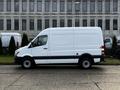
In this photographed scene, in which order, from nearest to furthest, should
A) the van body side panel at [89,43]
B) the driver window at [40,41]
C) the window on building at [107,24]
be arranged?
the van body side panel at [89,43], the driver window at [40,41], the window on building at [107,24]

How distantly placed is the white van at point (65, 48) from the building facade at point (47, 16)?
68.0 metres

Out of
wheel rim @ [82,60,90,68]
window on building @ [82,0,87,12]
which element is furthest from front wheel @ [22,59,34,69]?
window on building @ [82,0,87,12]

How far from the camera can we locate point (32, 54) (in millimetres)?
24891

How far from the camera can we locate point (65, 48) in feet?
81.2

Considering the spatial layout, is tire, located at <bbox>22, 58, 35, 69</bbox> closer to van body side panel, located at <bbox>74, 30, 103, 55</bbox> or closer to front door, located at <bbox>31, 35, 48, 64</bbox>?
front door, located at <bbox>31, 35, 48, 64</bbox>

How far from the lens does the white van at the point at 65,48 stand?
24656 mm

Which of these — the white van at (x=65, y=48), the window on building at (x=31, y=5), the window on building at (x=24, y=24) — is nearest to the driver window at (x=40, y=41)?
the white van at (x=65, y=48)

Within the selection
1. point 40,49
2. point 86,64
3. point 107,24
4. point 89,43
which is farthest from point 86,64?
point 107,24

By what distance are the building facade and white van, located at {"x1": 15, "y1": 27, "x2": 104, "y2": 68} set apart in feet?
223

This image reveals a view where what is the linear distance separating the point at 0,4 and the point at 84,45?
70.6 metres

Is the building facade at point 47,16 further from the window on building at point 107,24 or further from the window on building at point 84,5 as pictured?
the window on building at point 84,5

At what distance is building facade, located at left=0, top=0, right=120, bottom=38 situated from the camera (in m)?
93.0

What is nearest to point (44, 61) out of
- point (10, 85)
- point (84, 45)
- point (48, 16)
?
point (84, 45)

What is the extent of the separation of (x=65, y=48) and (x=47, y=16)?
68959 millimetres
